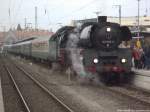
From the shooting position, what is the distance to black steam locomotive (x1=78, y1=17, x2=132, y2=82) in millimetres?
18266

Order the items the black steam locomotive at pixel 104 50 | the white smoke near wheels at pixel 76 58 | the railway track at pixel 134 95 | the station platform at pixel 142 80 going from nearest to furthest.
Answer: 1. the railway track at pixel 134 95
2. the black steam locomotive at pixel 104 50
3. the white smoke near wheels at pixel 76 58
4. the station platform at pixel 142 80

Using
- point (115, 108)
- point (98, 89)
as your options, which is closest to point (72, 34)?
point (98, 89)

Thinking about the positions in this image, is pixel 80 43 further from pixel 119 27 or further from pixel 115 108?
pixel 115 108

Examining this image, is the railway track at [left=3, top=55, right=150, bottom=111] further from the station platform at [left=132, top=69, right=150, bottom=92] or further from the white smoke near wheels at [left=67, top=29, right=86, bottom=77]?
the white smoke near wheels at [left=67, top=29, right=86, bottom=77]

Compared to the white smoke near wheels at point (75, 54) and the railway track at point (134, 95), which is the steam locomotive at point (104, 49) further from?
the railway track at point (134, 95)

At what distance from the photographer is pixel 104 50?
18.6 m

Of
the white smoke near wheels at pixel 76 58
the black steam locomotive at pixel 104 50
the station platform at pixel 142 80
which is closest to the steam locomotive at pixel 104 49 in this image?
the black steam locomotive at pixel 104 50

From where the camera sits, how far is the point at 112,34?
18469mm

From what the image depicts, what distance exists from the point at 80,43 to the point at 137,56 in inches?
291

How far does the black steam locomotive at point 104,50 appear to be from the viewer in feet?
59.9

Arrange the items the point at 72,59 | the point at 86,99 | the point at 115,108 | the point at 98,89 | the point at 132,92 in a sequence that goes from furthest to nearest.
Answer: the point at 72,59 → the point at 98,89 → the point at 132,92 → the point at 86,99 → the point at 115,108

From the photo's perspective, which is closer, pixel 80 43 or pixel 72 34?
pixel 80 43

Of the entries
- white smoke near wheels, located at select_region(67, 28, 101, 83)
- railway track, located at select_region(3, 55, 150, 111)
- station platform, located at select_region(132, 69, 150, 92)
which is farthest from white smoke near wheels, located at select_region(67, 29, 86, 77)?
station platform, located at select_region(132, 69, 150, 92)

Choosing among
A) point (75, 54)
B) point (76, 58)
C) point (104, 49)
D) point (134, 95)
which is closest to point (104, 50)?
point (104, 49)
